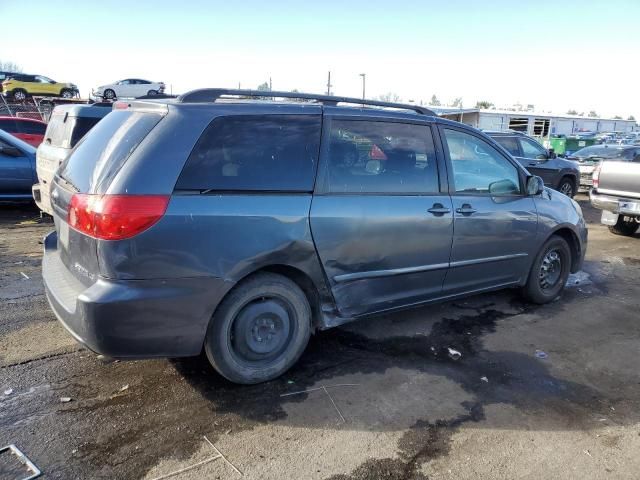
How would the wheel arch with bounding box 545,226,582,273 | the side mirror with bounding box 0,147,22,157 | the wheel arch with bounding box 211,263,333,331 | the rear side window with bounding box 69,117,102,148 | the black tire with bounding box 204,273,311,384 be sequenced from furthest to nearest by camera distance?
the side mirror with bounding box 0,147,22,157 → the rear side window with bounding box 69,117,102,148 → the wheel arch with bounding box 545,226,582,273 → the wheel arch with bounding box 211,263,333,331 → the black tire with bounding box 204,273,311,384

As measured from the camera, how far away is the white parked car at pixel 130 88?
3209 cm

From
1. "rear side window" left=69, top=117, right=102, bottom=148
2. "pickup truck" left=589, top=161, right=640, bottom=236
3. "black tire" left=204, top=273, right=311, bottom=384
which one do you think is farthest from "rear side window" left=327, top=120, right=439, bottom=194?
"pickup truck" left=589, top=161, right=640, bottom=236

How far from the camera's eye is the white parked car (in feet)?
105

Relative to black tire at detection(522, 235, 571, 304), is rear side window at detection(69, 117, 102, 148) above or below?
above

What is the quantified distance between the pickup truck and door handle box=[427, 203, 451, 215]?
6.02 m

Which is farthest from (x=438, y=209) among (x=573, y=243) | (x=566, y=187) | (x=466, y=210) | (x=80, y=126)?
(x=566, y=187)

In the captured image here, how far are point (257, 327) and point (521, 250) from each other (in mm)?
2773

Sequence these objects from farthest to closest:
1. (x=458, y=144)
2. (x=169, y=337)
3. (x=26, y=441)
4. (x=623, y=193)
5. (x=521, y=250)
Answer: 1. (x=623, y=193)
2. (x=521, y=250)
3. (x=458, y=144)
4. (x=169, y=337)
5. (x=26, y=441)

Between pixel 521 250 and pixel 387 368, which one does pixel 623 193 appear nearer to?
pixel 521 250

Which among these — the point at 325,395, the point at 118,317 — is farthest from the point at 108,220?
the point at 325,395

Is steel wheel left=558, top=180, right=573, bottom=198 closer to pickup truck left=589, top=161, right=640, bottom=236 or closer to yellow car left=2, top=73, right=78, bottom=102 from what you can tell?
pickup truck left=589, top=161, right=640, bottom=236

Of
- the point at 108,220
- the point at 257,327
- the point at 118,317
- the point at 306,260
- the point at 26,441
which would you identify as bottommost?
the point at 26,441

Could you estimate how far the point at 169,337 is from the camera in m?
2.89

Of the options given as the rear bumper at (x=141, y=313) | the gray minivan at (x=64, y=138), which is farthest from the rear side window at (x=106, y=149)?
the gray minivan at (x=64, y=138)
